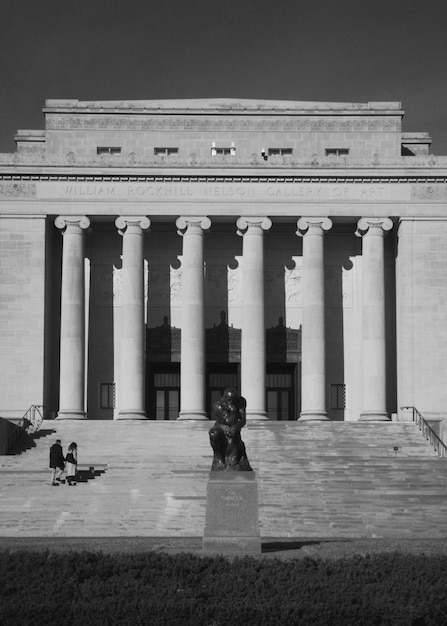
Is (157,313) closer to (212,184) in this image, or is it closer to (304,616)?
(212,184)

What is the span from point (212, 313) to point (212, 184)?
22.6 ft

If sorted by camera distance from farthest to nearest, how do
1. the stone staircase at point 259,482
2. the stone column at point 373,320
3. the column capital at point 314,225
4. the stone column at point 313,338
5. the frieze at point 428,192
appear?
the frieze at point 428,192, the column capital at point 314,225, the stone column at point 373,320, the stone column at point 313,338, the stone staircase at point 259,482

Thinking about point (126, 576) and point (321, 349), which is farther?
point (321, 349)

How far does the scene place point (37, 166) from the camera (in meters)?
61.8

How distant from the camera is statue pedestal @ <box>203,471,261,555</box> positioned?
30.6 metres

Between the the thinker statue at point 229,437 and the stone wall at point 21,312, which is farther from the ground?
the stone wall at point 21,312

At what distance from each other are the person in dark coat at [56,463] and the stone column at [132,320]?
626 inches

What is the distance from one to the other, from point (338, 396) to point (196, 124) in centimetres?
1670

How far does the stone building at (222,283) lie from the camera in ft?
200

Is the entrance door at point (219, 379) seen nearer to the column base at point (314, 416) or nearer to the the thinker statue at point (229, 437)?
the column base at point (314, 416)

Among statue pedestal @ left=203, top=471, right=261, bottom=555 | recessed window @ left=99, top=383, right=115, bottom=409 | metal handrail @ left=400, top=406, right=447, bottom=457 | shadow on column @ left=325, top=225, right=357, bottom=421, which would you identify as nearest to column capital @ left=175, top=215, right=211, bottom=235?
shadow on column @ left=325, top=225, right=357, bottom=421

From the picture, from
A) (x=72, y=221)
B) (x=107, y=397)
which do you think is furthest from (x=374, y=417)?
(x=72, y=221)

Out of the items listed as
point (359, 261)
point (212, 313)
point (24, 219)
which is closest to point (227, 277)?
point (212, 313)

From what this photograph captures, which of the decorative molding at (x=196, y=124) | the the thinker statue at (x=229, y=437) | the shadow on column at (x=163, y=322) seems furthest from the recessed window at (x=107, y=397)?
the the thinker statue at (x=229, y=437)
